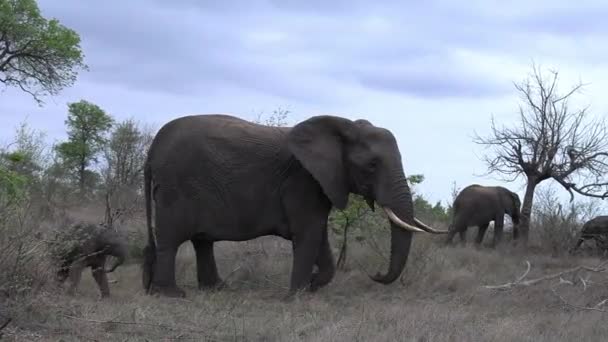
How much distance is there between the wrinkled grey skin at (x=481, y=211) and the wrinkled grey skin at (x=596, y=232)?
2.80m

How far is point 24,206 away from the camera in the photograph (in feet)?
25.2

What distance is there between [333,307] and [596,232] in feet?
31.6

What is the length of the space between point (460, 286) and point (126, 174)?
71.3 feet

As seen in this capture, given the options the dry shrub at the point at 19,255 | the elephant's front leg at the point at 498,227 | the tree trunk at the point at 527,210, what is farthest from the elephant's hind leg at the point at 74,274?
the tree trunk at the point at 527,210

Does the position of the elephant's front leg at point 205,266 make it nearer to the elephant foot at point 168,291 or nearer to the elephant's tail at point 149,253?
the elephant's tail at point 149,253

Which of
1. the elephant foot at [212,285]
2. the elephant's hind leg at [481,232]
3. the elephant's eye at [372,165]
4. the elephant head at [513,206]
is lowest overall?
the elephant foot at [212,285]

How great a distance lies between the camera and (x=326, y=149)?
34.4 feet

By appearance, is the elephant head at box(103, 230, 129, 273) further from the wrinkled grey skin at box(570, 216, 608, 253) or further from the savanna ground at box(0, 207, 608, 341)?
the wrinkled grey skin at box(570, 216, 608, 253)

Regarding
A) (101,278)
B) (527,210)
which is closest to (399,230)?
(101,278)

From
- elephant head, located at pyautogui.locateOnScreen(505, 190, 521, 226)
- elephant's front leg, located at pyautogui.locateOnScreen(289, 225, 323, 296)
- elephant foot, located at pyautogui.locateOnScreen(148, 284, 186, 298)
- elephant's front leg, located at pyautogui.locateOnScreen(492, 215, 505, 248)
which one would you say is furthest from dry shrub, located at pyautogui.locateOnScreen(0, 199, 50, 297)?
elephant head, located at pyautogui.locateOnScreen(505, 190, 521, 226)

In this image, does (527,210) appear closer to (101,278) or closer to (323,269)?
(323,269)

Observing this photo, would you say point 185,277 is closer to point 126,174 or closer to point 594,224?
point 594,224

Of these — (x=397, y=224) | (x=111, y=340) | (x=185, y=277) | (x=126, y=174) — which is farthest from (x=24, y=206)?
(x=126, y=174)

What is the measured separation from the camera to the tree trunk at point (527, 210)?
19.7m
